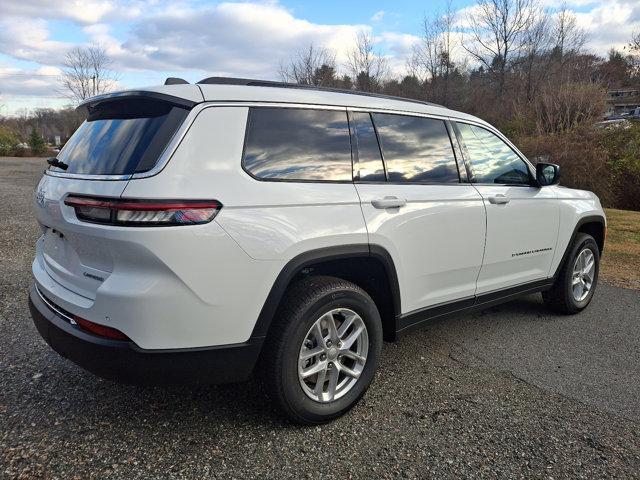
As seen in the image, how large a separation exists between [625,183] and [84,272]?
14334 mm

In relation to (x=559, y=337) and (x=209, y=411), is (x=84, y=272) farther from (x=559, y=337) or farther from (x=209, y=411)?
(x=559, y=337)

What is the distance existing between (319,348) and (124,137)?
1481mm

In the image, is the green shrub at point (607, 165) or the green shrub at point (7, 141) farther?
the green shrub at point (7, 141)

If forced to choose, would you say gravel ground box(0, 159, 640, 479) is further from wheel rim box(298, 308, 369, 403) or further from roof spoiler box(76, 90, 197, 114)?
roof spoiler box(76, 90, 197, 114)

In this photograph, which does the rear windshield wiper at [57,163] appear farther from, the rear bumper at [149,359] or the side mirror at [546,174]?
the side mirror at [546,174]

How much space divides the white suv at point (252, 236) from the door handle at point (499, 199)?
23cm

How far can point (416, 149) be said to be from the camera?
3.27 meters

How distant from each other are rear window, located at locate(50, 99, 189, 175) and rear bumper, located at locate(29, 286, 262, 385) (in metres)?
0.79

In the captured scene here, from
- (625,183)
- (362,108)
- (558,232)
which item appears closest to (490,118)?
(625,183)

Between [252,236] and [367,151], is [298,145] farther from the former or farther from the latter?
[252,236]

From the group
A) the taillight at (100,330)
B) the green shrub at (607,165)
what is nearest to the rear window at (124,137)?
the taillight at (100,330)

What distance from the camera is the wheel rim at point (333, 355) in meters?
2.67

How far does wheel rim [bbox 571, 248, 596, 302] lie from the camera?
4719 millimetres

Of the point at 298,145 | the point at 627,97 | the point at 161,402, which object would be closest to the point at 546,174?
the point at 298,145
